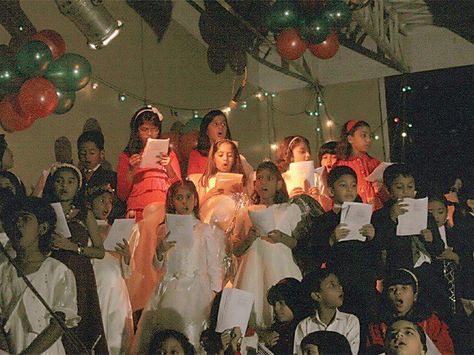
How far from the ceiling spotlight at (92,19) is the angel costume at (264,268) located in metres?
1.72

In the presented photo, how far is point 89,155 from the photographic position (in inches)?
238

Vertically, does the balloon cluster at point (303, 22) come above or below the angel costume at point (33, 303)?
above

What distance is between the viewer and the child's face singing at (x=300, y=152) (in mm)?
6484

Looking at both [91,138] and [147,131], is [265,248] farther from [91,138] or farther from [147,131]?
[91,138]

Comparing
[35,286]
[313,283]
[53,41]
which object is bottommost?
[313,283]

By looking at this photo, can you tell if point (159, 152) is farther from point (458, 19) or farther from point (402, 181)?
point (458, 19)

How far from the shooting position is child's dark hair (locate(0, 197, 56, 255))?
14.1 ft

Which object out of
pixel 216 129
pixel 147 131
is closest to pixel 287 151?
pixel 216 129

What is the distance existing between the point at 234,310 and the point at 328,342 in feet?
1.96

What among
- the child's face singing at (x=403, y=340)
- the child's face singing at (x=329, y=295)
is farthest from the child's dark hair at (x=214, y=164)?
the child's face singing at (x=403, y=340)

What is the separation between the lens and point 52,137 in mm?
6516

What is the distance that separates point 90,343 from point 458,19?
6.31 metres

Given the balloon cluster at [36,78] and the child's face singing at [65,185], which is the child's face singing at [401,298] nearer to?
the child's face singing at [65,185]

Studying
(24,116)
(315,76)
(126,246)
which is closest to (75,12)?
(24,116)
